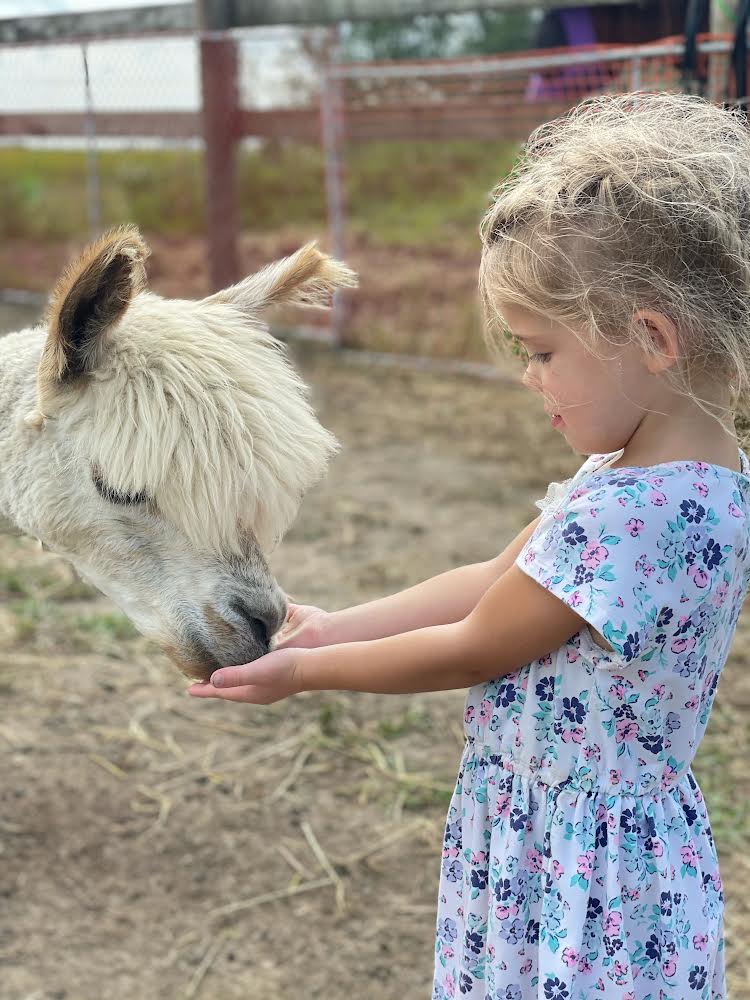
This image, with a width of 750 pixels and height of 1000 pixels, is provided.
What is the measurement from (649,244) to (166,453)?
75cm

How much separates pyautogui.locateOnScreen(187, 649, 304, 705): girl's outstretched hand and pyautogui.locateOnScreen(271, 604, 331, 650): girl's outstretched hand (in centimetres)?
14

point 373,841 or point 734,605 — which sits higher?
point 734,605

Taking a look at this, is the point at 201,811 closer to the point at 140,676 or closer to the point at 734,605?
the point at 140,676

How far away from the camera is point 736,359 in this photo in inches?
48.1

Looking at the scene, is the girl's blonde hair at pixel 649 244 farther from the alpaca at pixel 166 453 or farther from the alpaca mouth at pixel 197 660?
the alpaca mouth at pixel 197 660

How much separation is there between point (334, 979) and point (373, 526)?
8.82 ft

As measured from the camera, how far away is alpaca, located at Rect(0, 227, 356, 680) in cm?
154

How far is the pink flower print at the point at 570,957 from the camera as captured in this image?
1266 mm

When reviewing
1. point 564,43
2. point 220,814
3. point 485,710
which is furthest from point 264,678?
point 564,43

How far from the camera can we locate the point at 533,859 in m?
1.35

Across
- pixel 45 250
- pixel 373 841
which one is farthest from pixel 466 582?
pixel 45 250

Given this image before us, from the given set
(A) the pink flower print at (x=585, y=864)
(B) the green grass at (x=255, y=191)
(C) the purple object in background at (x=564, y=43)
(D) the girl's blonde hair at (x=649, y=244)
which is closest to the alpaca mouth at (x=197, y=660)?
(A) the pink flower print at (x=585, y=864)

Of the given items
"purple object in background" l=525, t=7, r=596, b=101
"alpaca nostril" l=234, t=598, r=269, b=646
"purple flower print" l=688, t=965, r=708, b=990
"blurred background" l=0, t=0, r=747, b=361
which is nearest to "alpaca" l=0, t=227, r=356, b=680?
"alpaca nostril" l=234, t=598, r=269, b=646

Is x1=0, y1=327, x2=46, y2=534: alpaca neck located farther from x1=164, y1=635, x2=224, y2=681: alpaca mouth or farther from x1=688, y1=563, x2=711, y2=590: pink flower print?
x1=688, y1=563, x2=711, y2=590: pink flower print
